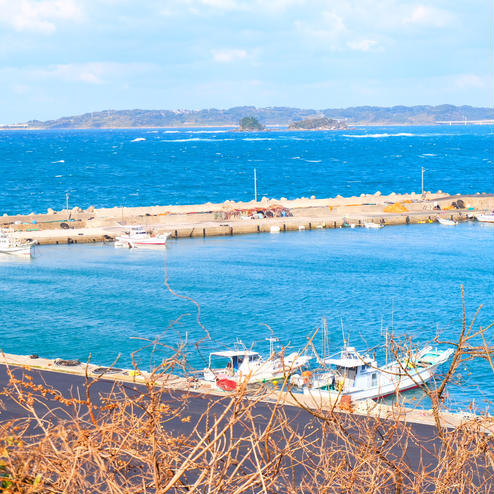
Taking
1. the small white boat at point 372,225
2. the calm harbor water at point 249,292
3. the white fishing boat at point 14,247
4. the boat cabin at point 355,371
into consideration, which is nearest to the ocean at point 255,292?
the calm harbor water at point 249,292

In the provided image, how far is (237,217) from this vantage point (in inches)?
2805

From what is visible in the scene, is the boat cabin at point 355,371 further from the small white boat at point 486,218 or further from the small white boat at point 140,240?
the small white boat at point 486,218

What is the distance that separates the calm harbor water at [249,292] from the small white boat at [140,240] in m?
0.98

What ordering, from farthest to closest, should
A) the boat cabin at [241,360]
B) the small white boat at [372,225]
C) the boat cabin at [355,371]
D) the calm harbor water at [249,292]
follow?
the small white boat at [372,225] < the calm harbor water at [249,292] < the boat cabin at [241,360] < the boat cabin at [355,371]

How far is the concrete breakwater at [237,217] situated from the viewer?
208ft

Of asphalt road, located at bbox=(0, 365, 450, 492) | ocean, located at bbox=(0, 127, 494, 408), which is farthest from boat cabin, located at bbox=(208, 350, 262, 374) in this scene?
asphalt road, located at bbox=(0, 365, 450, 492)

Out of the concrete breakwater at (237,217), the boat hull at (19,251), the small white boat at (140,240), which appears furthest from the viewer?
the concrete breakwater at (237,217)

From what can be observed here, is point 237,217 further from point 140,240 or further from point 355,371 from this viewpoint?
point 355,371

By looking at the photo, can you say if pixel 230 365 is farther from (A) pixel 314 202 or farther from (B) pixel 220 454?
(A) pixel 314 202

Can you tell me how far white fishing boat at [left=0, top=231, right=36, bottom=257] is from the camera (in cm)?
5444

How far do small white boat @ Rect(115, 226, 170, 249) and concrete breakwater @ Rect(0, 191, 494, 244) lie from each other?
228 centimetres

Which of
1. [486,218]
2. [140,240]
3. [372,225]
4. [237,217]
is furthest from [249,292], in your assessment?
[486,218]

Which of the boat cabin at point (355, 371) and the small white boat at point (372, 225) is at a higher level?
the boat cabin at point (355, 371)

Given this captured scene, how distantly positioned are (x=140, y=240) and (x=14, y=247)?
9164mm
